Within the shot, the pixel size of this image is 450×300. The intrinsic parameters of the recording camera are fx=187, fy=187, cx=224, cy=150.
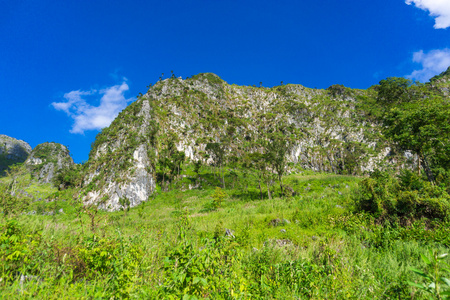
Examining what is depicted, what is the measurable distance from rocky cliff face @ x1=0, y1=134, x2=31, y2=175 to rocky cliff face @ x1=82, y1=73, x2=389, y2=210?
15406 cm

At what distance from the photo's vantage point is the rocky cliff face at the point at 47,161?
84.6 metres

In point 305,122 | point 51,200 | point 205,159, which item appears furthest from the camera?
point 305,122

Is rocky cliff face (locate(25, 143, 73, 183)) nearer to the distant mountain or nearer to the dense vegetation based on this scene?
the distant mountain

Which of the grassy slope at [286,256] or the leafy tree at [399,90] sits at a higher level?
the leafy tree at [399,90]

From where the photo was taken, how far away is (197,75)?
420ft

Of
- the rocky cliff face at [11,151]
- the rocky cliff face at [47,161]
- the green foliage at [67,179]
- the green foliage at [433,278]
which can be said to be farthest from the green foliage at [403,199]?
the rocky cliff face at [11,151]

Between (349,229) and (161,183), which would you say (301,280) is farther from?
(161,183)

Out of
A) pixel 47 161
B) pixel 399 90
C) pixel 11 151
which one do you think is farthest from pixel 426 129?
pixel 11 151

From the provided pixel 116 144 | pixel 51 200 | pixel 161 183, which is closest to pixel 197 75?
pixel 116 144

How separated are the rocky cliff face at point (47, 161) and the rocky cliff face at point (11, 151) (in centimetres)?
7467

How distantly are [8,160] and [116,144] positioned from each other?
575 ft

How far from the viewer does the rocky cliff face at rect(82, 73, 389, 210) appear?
50828mm

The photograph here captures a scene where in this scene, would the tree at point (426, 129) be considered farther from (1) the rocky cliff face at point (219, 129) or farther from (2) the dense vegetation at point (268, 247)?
(1) the rocky cliff face at point (219, 129)

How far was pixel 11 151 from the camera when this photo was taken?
166 m
